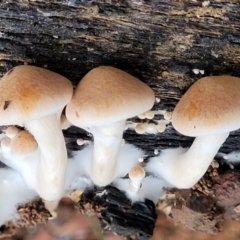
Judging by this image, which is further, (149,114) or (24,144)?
(149,114)

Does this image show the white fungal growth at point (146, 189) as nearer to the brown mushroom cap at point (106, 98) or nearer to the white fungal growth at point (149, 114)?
the white fungal growth at point (149, 114)

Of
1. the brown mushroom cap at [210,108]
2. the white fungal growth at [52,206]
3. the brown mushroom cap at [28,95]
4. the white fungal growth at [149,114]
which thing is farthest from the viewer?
the white fungal growth at [52,206]

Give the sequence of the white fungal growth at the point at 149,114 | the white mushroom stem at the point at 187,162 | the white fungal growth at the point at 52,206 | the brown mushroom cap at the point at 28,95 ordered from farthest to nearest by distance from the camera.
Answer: the white fungal growth at the point at 52,206 → the white fungal growth at the point at 149,114 → the white mushroom stem at the point at 187,162 → the brown mushroom cap at the point at 28,95

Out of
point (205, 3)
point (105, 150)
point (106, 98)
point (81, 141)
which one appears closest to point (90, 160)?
point (81, 141)

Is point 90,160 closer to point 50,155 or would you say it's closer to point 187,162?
point 50,155

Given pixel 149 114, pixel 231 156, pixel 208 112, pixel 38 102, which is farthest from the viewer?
pixel 231 156

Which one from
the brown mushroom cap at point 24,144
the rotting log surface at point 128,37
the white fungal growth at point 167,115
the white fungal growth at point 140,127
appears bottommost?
the brown mushroom cap at point 24,144

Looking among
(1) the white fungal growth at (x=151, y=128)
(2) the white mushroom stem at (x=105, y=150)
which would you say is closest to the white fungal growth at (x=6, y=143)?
(2) the white mushroom stem at (x=105, y=150)

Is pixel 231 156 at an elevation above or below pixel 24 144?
below
